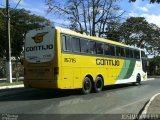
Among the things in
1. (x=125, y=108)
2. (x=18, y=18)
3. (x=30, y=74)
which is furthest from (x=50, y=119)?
(x=18, y=18)

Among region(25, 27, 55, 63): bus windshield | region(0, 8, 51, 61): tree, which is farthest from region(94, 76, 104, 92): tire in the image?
region(0, 8, 51, 61): tree

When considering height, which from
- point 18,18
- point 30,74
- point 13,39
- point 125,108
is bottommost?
point 125,108

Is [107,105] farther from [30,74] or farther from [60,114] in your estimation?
[30,74]

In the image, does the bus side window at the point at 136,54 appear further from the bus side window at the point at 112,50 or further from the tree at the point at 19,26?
the tree at the point at 19,26

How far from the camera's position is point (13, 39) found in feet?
186

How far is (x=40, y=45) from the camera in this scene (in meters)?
18.5

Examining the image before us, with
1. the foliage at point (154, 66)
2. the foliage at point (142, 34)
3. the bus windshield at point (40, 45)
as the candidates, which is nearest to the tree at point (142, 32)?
the foliage at point (142, 34)

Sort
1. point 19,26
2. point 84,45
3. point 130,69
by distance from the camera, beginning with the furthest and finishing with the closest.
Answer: point 19,26 < point 130,69 < point 84,45

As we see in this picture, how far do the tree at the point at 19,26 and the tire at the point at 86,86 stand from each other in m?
35.3

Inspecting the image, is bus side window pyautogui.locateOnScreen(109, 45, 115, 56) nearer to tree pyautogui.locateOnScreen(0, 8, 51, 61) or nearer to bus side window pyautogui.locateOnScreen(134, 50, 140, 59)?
bus side window pyautogui.locateOnScreen(134, 50, 140, 59)

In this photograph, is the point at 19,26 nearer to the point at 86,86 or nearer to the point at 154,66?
the point at 154,66

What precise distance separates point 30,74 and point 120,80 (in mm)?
8131

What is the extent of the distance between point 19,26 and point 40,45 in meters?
41.9

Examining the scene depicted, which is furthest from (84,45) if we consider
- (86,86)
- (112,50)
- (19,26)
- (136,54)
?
(19,26)
